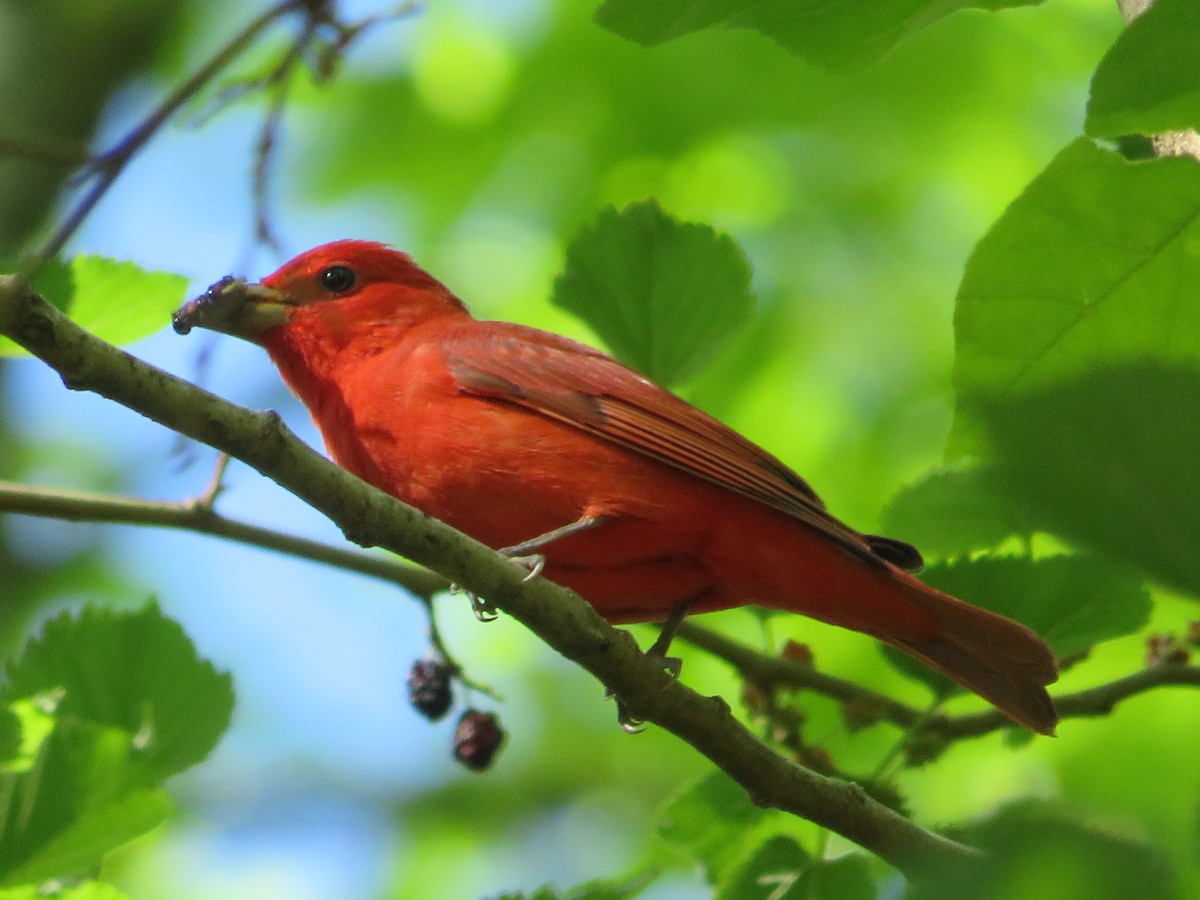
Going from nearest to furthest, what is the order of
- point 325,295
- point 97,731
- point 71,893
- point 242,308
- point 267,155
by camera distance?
1. point 71,893
2. point 97,731
3. point 267,155
4. point 242,308
5. point 325,295

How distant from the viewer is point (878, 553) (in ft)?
12.0

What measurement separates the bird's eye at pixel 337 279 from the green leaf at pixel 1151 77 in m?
2.85

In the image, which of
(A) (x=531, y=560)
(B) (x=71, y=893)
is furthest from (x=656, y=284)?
(B) (x=71, y=893)

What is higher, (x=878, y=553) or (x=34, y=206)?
(x=34, y=206)

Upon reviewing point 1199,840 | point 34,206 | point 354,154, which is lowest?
point 1199,840

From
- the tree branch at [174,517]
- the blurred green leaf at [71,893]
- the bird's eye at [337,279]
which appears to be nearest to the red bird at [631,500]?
the tree branch at [174,517]

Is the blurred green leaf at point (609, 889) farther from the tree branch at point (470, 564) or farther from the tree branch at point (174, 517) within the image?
the tree branch at point (174, 517)

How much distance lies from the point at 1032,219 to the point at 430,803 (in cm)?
694

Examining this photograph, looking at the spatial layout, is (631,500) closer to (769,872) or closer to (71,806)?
(769,872)

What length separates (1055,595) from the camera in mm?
3447

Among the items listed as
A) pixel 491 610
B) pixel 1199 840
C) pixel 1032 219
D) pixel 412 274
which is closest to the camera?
pixel 1199 840

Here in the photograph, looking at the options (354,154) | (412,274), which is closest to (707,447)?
(412,274)

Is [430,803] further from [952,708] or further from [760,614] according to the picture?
[760,614]

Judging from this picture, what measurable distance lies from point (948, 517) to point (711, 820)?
937 mm
